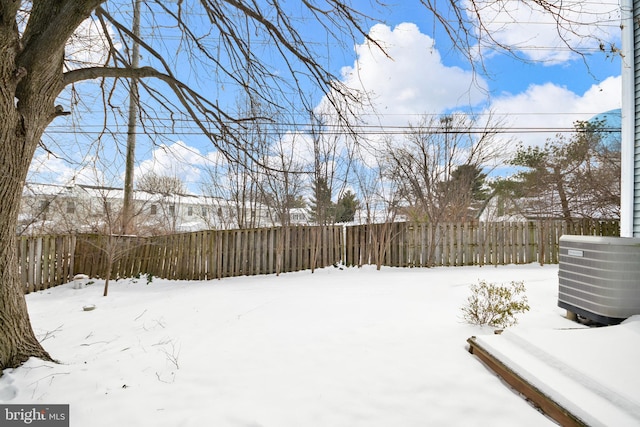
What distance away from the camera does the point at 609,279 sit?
287 cm

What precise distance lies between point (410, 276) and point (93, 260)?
7831 millimetres

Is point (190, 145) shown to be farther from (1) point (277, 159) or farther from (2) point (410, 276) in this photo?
(1) point (277, 159)

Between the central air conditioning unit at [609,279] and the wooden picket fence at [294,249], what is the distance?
4.77m

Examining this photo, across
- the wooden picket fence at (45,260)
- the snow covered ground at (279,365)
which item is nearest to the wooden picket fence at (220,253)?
the wooden picket fence at (45,260)

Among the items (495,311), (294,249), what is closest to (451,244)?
(294,249)

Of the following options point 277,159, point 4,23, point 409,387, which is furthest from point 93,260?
point 409,387

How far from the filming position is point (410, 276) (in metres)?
6.55

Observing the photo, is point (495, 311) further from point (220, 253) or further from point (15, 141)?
point (220, 253)

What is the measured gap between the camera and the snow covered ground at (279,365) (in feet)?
5.68

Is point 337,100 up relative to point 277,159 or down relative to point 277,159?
down

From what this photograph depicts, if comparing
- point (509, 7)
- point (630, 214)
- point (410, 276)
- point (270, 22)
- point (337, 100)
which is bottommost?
point (410, 276)

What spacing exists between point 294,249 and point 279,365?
535 cm

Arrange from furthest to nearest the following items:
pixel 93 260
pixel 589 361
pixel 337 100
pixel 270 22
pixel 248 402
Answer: pixel 93 260 → pixel 337 100 → pixel 270 22 → pixel 589 361 → pixel 248 402

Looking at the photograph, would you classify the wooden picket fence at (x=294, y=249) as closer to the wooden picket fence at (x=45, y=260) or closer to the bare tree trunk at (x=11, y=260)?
the wooden picket fence at (x=45, y=260)
